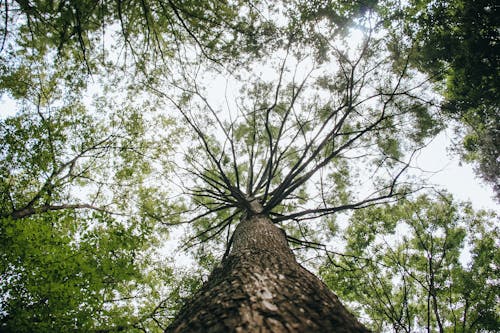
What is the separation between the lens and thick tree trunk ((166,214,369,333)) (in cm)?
143

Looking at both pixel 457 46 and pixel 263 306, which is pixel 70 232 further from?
pixel 457 46

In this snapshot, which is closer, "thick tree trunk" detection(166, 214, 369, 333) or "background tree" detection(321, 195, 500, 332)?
"thick tree trunk" detection(166, 214, 369, 333)

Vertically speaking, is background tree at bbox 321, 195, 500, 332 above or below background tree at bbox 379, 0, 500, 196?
below

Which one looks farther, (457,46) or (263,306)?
(457,46)

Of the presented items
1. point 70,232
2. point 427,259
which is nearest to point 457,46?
point 427,259

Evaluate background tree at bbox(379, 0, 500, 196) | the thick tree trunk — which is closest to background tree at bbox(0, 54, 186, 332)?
the thick tree trunk

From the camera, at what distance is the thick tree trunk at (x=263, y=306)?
143 cm

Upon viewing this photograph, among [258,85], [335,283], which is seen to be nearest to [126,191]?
[258,85]

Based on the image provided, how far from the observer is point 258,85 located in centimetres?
809

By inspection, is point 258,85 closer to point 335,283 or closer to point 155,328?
point 335,283

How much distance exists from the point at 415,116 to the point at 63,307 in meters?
9.61

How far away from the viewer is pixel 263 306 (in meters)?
1.62

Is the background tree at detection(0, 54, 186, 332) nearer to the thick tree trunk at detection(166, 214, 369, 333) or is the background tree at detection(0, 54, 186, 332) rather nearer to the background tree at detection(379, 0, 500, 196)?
the thick tree trunk at detection(166, 214, 369, 333)

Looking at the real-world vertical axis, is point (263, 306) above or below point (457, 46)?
below
